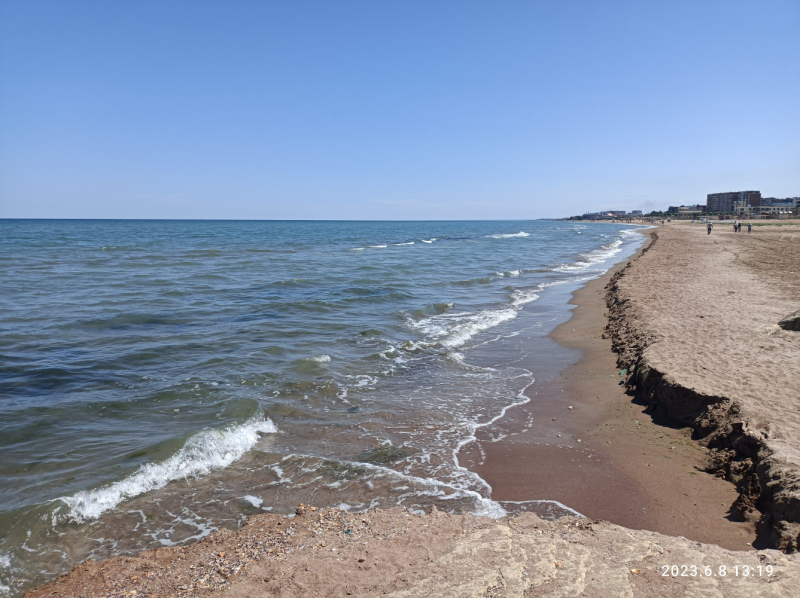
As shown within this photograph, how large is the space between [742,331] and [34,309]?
62.2 feet

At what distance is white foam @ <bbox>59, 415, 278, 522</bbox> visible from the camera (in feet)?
16.7

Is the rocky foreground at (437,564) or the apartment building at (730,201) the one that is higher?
the apartment building at (730,201)

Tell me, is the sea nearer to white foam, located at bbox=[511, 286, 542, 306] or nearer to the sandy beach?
white foam, located at bbox=[511, 286, 542, 306]

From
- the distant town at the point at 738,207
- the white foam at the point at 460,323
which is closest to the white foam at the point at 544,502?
the white foam at the point at 460,323

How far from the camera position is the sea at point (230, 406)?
498 centimetres

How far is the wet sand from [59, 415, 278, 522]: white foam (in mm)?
3049

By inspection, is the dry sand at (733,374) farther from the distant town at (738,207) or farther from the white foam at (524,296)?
the distant town at (738,207)

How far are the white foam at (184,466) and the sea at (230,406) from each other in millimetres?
23

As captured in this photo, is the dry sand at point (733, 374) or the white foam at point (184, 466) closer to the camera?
the dry sand at point (733, 374)

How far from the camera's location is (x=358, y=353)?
1088cm

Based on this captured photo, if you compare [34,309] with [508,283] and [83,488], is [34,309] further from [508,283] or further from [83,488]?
[508,283]

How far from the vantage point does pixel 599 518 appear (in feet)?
15.2

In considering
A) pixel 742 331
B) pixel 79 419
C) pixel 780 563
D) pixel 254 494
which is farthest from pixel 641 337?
pixel 79 419

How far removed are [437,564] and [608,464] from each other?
10.0 feet
